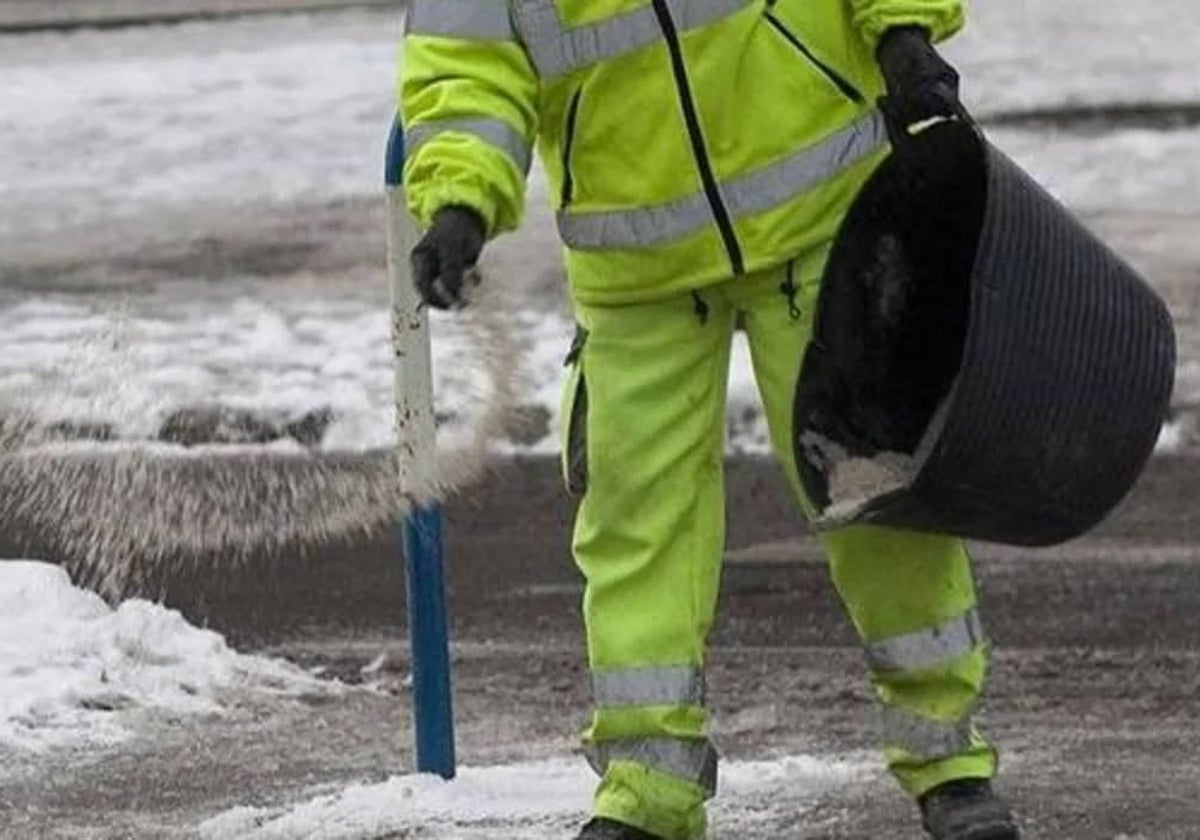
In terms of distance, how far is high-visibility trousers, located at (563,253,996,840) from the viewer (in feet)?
15.8

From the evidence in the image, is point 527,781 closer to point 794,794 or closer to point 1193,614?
point 794,794

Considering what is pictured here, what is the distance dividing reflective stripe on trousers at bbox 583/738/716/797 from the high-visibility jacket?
65cm

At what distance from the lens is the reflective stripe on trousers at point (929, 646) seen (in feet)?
15.9

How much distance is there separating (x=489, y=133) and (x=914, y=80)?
1.98 ft

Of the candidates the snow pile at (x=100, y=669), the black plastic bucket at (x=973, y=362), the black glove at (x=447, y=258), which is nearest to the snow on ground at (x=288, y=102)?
the snow pile at (x=100, y=669)

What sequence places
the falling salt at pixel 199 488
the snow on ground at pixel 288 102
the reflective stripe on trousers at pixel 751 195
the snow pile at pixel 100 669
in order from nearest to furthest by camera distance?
the reflective stripe on trousers at pixel 751 195 → the snow pile at pixel 100 669 → the falling salt at pixel 199 488 → the snow on ground at pixel 288 102

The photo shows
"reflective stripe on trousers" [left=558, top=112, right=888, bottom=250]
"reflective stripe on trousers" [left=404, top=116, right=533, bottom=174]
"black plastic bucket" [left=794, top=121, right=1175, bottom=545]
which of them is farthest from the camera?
"reflective stripe on trousers" [left=558, top=112, right=888, bottom=250]

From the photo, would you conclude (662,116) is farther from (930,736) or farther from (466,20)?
(930,736)

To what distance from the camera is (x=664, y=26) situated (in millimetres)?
4730

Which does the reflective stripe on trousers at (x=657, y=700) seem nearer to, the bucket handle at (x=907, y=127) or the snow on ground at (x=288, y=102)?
the bucket handle at (x=907, y=127)

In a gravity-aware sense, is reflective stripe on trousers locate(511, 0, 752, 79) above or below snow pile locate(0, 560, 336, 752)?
above

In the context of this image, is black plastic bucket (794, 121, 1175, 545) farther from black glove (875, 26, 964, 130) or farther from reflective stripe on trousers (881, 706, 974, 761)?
reflective stripe on trousers (881, 706, 974, 761)

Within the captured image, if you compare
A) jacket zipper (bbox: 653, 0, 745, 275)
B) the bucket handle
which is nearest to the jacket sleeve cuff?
the bucket handle

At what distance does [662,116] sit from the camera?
4.77 m
